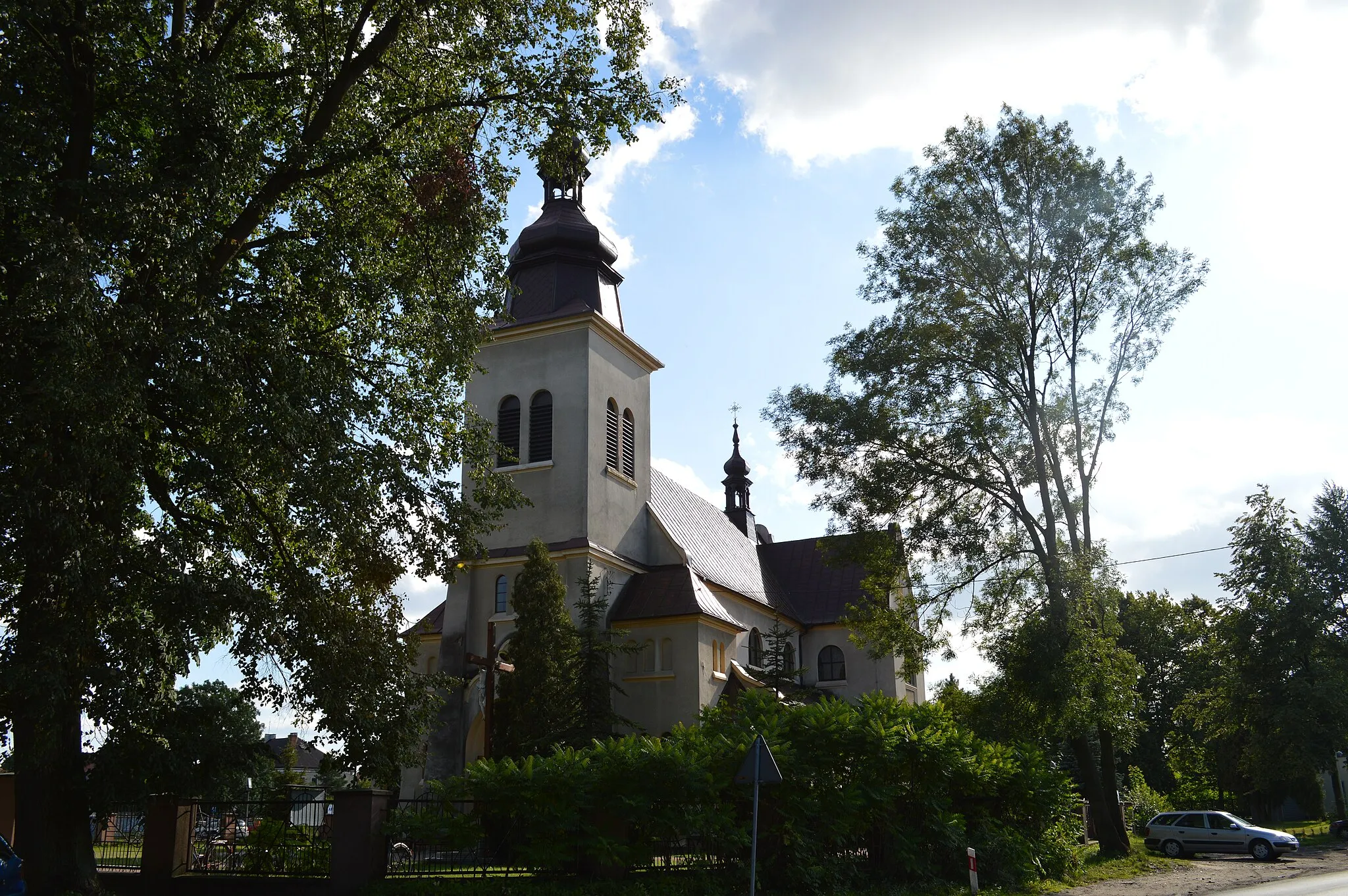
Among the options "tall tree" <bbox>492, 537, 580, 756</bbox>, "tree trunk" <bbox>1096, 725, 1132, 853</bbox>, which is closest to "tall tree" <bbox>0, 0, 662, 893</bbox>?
"tall tree" <bbox>492, 537, 580, 756</bbox>

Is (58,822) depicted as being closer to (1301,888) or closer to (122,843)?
(122,843)

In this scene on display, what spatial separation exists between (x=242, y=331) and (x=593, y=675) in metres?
13.5

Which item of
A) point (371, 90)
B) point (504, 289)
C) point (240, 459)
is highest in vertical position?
point (371, 90)

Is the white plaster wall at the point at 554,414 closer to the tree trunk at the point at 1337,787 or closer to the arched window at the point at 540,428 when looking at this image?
the arched window at the point at 540,428

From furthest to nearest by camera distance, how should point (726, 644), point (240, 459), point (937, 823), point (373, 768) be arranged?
point (726, 644) → point (937, 823) → point (373, 768) → point (240, 459)

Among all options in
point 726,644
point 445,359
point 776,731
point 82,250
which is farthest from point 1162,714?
point 82,250

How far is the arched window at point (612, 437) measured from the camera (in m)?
30.3

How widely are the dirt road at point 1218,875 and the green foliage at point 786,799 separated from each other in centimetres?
148

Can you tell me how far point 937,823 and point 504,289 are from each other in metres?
10.5

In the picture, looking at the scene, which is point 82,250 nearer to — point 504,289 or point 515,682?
point 504,289

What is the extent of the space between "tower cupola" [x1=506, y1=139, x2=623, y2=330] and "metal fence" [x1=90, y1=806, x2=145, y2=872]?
18095 millimetres

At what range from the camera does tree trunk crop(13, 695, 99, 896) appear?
11.7m

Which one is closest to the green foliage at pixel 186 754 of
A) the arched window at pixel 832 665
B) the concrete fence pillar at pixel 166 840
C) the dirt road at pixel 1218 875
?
the concrete fence pillar at pixel 166 840

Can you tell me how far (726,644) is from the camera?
1153 inches
